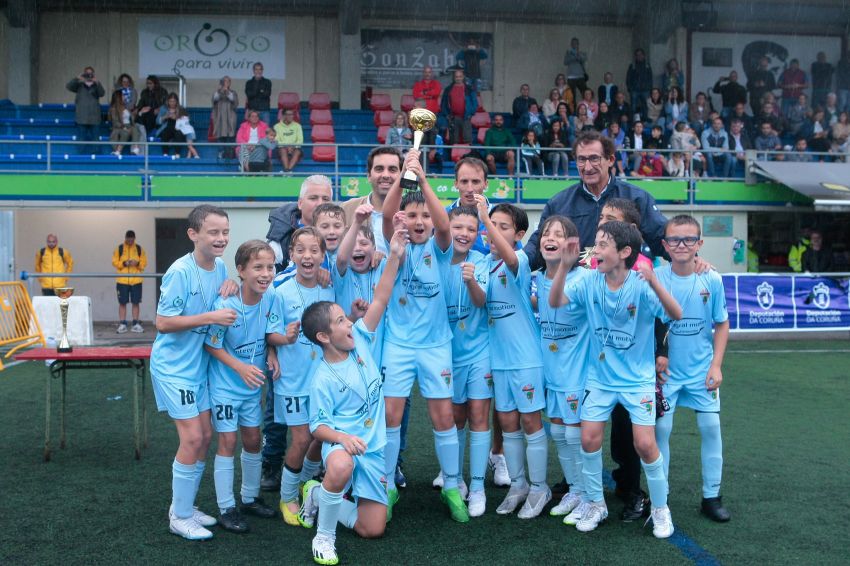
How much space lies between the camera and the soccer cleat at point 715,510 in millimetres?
4969

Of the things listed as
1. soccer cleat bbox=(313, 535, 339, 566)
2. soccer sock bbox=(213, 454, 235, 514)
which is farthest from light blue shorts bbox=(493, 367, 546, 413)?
soccer sock bbox=(213, 454, 235, 514)

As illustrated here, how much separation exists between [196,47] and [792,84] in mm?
14617

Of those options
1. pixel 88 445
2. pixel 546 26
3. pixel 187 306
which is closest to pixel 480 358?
pixel 187 306


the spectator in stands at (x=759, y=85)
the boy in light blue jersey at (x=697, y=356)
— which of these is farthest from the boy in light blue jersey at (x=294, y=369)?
the spectator in stands at (x=759, y=85)

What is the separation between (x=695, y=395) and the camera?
200 inches

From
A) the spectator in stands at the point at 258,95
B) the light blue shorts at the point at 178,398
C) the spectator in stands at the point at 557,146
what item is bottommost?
the light blue shorts at the point at 178,398

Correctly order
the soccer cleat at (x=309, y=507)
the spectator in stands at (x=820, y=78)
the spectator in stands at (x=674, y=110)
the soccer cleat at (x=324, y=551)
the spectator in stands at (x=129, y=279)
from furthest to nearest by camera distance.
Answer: the spectator in stands at (x=820, y=78) < the spectator in stands at (x=674, y=110) < the spectator in stands at (x=129, y=279) < the soccer cleat at (x=309, y=507) < the soccer cleat at (x=324, y=551)

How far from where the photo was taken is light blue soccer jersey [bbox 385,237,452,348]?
16.6 ft

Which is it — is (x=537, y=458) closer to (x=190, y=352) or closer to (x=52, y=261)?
(x=190, y=352)

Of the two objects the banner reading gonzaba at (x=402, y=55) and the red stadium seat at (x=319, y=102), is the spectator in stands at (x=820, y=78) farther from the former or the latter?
the red stadium seat at (x=319, y=102)

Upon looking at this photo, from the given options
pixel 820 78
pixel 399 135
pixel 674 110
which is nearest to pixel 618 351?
pixel 399 135

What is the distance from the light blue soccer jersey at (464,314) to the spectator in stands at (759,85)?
17.6m

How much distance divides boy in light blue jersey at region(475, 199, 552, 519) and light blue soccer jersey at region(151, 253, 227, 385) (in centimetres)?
168

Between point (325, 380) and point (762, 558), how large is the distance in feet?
7.91
